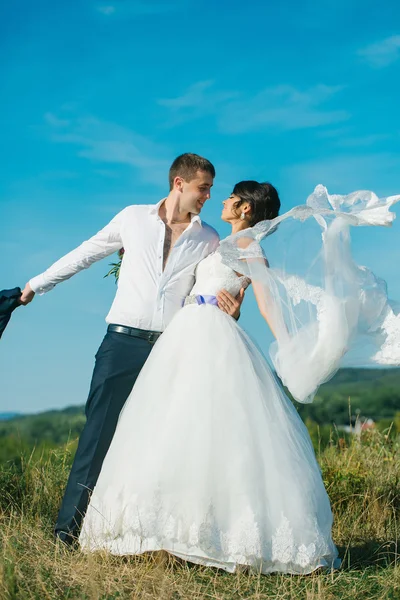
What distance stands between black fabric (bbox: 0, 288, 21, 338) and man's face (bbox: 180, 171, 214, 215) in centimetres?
156

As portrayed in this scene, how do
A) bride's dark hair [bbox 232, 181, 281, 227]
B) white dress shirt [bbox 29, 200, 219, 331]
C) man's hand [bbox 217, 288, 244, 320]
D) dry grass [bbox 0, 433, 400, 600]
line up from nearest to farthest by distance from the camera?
dry grass [bbox 0, 433, 400, 600] → man's hand [bbox 217, 288, 244, 320] → bride's dark hair [bbox 232, 181, 281, 227] → white dress shirt [bbox 29, 200, 219, 331]

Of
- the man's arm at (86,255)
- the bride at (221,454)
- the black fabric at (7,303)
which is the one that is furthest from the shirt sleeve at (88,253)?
the bride at (221,454)

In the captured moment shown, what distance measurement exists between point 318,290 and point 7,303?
257cm

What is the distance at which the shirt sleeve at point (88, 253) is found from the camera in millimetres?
5607

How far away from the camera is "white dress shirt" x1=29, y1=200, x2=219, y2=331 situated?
5.23 meters

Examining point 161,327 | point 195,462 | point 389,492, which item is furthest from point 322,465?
point 195,462

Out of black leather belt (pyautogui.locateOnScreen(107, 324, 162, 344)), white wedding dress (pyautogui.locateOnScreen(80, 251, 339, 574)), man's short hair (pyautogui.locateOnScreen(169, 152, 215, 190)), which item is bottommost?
white wedding dress (pyautogui.locateOnScreen(80, 251, 339, 574))

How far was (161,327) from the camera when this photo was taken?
522 centimetres

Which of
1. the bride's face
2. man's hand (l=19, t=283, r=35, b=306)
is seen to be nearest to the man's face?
the bride's face

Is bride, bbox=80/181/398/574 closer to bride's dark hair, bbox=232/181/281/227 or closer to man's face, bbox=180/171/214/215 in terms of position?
bride's dark hair, bbox=232/181/281/227

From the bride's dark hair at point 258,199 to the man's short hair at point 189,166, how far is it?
1.15 ft

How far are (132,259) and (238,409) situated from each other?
1566 mm

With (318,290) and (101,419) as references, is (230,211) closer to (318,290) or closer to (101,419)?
(318,290)

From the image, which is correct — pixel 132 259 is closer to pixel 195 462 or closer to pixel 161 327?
pixel 161 327
